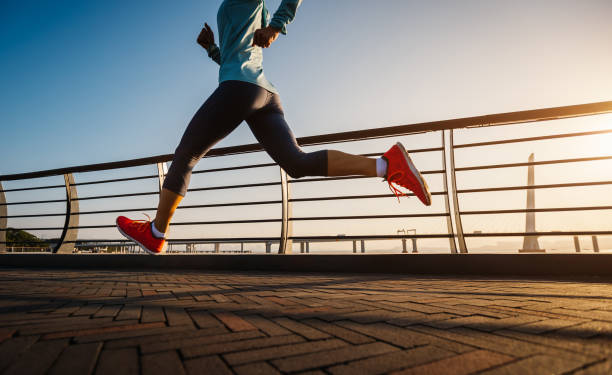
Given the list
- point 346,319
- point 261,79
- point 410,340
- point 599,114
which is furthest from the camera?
point 599,114

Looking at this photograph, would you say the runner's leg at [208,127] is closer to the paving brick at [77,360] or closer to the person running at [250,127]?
the person running at [250,127]

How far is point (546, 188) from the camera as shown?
2643 millimetres

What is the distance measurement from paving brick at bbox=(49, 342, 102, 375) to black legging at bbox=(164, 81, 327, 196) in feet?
3.92

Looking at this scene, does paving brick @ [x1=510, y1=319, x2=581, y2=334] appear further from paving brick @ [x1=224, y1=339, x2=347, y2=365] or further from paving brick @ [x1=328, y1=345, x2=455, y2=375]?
paving brick @ [x1=224, y1=339, x2=347, y2=365]

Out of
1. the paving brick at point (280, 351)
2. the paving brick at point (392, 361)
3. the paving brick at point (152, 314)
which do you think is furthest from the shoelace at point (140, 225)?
the paving brick at point (392, 361)

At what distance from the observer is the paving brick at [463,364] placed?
0.69 metres

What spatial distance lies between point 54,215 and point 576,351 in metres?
5.20

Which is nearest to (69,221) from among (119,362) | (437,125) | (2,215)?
(2,215)

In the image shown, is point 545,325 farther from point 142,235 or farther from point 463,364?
point 142,235

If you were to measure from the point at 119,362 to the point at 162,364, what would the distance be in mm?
100

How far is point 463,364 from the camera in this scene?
0.73 meters

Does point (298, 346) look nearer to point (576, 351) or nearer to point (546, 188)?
point (576, 351)

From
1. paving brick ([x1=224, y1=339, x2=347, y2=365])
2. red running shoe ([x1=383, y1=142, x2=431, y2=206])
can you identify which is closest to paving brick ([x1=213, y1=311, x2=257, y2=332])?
paving brick ([x1=224, y1=339, x2=347, y2=365])

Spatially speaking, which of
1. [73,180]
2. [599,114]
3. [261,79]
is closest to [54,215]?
[73,180]
